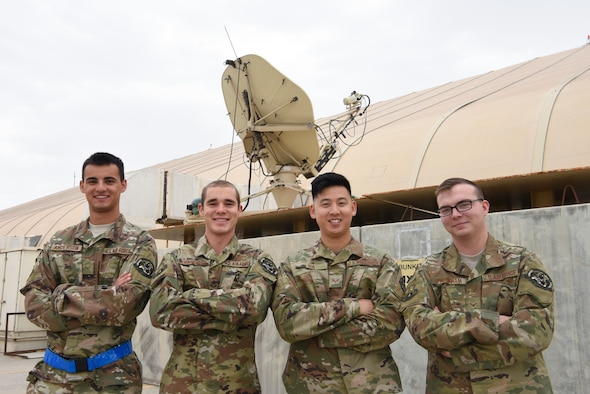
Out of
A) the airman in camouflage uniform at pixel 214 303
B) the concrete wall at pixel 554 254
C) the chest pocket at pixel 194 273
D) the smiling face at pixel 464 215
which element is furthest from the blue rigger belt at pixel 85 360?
the concrete wall at pixel 554 254

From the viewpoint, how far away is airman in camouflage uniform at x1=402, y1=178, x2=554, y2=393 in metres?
2.47

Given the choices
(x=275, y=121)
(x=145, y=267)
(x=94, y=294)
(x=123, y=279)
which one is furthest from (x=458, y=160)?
(x=94, y=294)

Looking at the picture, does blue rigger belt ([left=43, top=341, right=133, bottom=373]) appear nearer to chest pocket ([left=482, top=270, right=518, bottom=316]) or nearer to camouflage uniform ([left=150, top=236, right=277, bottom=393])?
camouflage uniform ([left=150, top=236, right=277, bottom=393])

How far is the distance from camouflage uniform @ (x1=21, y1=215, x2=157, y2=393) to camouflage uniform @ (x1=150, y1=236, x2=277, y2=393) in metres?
0.17

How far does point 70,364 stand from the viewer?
300 centimetres

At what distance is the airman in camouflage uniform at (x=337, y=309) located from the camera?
2828 millimetres

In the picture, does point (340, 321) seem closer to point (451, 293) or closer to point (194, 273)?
point (451, 293)

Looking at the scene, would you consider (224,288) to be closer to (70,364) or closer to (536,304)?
(70,364)

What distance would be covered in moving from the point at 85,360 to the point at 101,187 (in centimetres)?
106

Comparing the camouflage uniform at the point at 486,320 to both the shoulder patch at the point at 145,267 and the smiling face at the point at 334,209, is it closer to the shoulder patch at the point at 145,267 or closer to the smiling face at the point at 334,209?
the smiling face at the point at 334,209

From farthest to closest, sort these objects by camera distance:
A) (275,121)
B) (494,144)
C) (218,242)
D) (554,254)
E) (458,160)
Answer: (458,160) → (494,144) → (275,121) → (554,254) → (218,242)

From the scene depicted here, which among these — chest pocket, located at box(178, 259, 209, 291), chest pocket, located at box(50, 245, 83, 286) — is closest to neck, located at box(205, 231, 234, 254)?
chest pocket, located at box(178, 259, 209, 291)

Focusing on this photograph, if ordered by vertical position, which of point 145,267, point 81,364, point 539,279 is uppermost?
point 145,267

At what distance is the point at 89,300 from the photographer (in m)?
2.96
